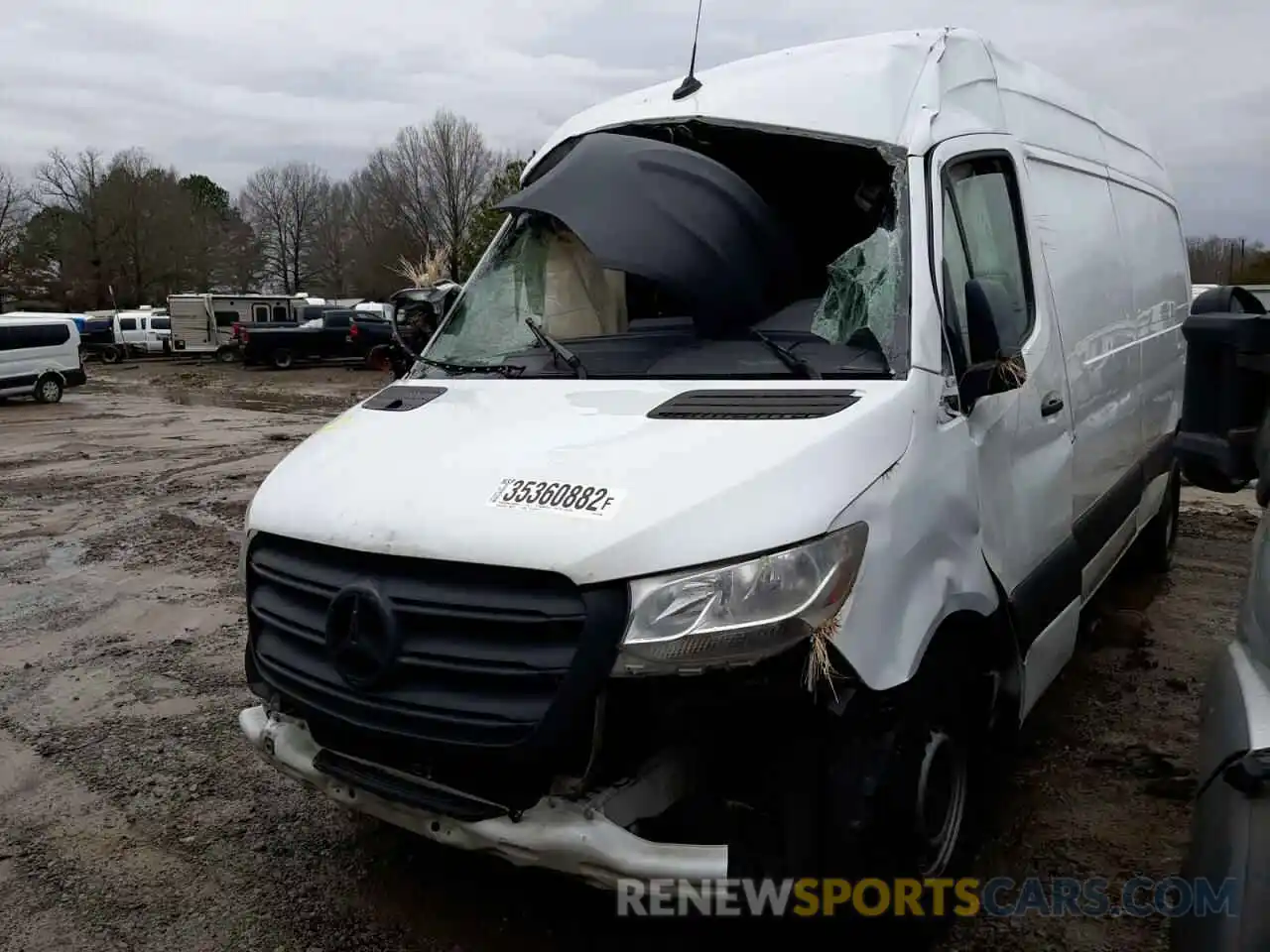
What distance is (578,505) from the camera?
2.51m

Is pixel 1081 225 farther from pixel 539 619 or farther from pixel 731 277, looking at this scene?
pixel 539 619

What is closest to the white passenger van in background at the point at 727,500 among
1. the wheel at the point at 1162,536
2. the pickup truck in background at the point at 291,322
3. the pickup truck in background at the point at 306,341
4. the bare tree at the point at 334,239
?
the wheel at the point at 1162,536

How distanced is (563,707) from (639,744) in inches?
11.3

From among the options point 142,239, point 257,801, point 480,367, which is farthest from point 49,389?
point 142,239

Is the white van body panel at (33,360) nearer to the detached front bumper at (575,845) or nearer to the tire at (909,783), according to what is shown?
the detached front bumper at (575,845)

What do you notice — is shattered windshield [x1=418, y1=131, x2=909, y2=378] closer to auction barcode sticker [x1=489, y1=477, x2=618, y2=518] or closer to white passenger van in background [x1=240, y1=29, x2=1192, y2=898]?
white passenger van in background [x1=240, y1=29, x2=1192, y2=898]

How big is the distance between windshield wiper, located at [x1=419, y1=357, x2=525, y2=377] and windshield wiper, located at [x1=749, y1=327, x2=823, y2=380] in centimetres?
86

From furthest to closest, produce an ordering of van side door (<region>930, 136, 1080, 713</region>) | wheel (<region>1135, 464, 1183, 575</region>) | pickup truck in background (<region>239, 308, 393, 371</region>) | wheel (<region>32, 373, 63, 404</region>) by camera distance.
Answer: pickup truck in background (<region>239, 308, 393, 371</region>), wheel (<region>32, 373, 63, 404</region>), wheel (<region>1135, 464, 1183, 575</region>), van side door (<region>930, 136, 1080, 713</region>)

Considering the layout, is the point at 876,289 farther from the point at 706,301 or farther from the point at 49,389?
the point at 49,389

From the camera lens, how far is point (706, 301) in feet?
11.2

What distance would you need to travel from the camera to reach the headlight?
233 centimetres

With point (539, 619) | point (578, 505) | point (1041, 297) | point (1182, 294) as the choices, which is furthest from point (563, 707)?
point (1182, 294)

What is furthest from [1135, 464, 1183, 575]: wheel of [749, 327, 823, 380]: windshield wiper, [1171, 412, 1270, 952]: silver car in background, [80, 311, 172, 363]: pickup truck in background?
[80, 311, 172, 363]: pickup truck in background

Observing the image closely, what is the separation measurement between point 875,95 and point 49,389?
25.0 meters
